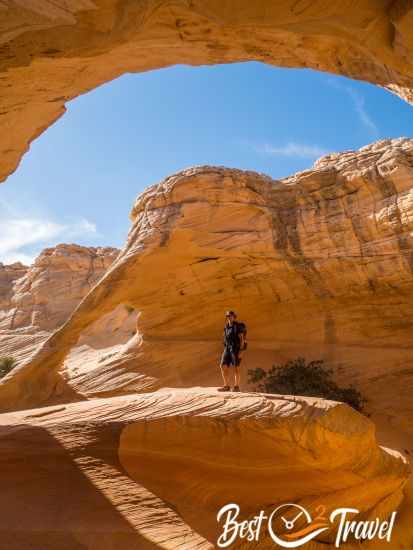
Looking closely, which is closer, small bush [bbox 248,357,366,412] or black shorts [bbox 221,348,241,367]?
black shorts [bbox 221,348,241,367]

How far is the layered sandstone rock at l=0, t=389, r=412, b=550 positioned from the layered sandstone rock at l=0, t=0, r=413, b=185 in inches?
160

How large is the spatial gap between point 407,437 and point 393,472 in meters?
3.64

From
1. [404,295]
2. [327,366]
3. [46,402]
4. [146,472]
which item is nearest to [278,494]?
[146,472]

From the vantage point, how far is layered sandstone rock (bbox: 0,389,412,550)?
4.82m

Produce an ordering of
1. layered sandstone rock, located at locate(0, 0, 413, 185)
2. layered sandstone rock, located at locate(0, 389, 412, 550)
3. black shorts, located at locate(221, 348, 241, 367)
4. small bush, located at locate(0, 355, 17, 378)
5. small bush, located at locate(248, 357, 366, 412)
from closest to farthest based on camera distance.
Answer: layered sandstone rock, located at locate(0, 0, 413, 185) → layered sandstone rock, located at locate(0, 389, 412, 550) → black shorts, located at locate(221, 348, 241, 367) → small bush, located at locate(248, 357, 366, 412) → small bush, located at locate(0, 355, 17, 378)

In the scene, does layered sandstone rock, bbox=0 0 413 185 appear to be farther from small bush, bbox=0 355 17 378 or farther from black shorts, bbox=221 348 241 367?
small bush, bbox=0 355 17 378

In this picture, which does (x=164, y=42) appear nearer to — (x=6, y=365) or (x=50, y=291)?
(x=6, y=365)

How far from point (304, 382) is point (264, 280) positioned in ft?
13.2

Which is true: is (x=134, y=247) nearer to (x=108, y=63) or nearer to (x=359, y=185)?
(x=359, y=185)

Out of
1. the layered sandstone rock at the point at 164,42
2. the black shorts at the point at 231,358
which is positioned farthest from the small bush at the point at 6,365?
the layered sandstone rock at the point at 164,42

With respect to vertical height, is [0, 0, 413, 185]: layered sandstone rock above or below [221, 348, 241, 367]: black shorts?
above
